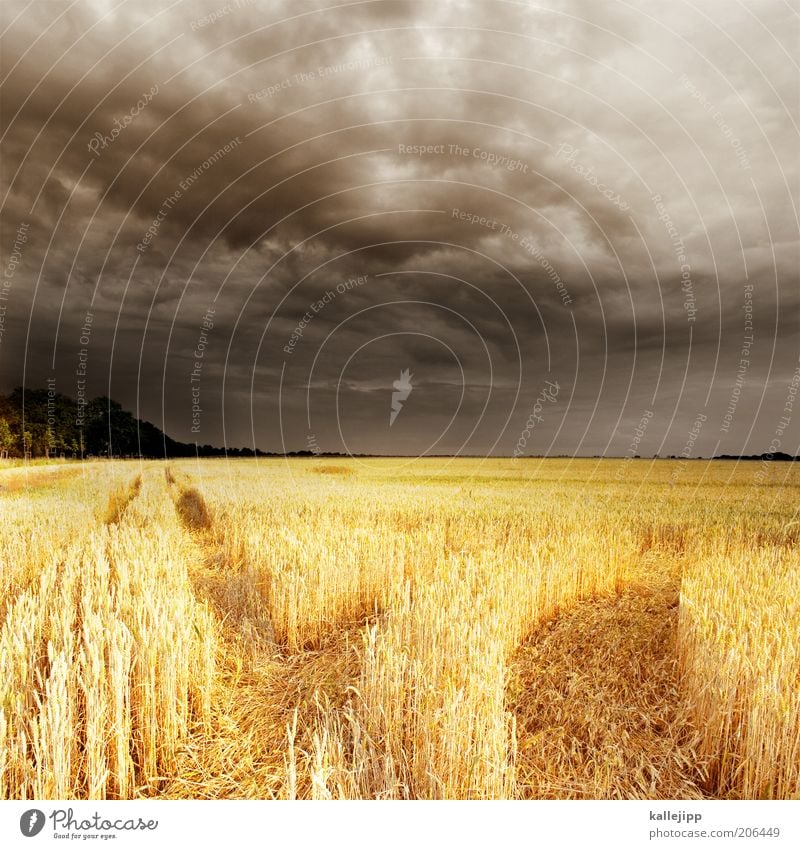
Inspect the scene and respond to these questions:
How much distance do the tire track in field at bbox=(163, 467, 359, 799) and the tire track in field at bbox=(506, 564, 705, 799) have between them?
5.44ft

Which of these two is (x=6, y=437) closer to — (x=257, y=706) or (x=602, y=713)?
(x=257, y=706)

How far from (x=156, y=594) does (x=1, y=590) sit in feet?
10.2

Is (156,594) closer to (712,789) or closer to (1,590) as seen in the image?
(1,590)

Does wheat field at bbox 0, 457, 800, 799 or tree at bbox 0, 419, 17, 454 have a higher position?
tree at bbox 0, 419, 17, 454

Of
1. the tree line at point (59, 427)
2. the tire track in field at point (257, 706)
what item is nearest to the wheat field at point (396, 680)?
the tire track in field at point (257, 706)

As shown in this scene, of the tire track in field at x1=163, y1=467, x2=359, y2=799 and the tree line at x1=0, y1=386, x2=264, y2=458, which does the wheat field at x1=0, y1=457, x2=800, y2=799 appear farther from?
the tree line at x1=0, y1=386, x2=264, y2=458

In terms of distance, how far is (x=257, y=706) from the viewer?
4.96m

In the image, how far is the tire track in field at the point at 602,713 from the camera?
4.11m

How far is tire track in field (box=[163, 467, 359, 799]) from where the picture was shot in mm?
4047

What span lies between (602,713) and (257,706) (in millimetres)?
3164

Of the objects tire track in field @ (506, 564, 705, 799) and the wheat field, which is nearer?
the wheat field

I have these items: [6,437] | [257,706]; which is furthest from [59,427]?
[257,706]

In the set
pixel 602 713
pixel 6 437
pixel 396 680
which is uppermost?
pixel 6 437

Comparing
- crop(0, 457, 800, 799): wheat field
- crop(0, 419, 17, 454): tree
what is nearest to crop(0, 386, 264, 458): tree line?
crop(0, 419, 17, 454): tree
